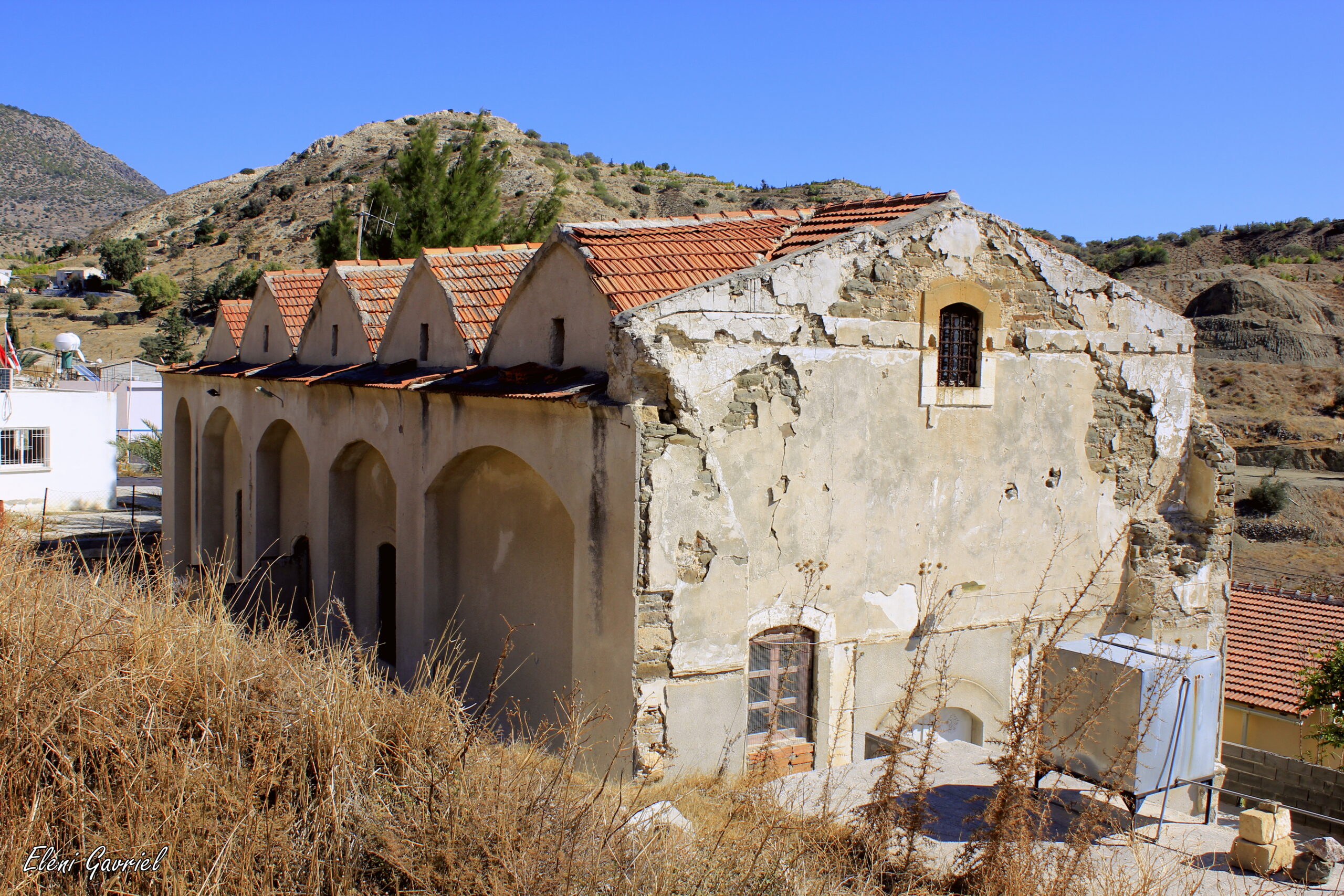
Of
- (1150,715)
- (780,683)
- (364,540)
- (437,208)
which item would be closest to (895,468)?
(780,683)

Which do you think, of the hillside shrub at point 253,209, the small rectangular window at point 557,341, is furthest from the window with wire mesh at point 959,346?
the hillside shrub at point 253,209

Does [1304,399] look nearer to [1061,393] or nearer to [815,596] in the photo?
[1061,393]

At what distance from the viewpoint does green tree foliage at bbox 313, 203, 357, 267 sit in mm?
25922

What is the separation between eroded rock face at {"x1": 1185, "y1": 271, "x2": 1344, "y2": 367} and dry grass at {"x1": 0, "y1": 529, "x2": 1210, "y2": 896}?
49785mm

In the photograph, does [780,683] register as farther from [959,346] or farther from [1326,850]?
[1326,850]

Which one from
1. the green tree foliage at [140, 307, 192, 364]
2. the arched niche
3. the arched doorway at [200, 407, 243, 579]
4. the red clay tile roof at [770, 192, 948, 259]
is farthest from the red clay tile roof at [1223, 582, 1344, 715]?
the green tree foliage at [140, 307, 192, 364]

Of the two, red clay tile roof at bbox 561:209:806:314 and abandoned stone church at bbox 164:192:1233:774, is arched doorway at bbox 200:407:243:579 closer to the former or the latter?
abandoned stone church at bbox 164:192:1233:774

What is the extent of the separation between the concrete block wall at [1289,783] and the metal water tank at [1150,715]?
596 cm

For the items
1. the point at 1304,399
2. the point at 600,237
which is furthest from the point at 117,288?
the point at 1304,399

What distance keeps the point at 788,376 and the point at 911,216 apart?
85.7 inches

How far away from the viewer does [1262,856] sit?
22.6ft

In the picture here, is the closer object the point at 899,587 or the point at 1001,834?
the point at 1001,834

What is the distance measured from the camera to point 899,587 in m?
9.64

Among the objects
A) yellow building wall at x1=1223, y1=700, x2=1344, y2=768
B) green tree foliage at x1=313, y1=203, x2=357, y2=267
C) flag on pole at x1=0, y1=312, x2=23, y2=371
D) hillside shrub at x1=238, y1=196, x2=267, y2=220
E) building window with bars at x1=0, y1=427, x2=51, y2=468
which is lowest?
yellow building wall at x1=1223, y1=700, x2=1344, y2=768
